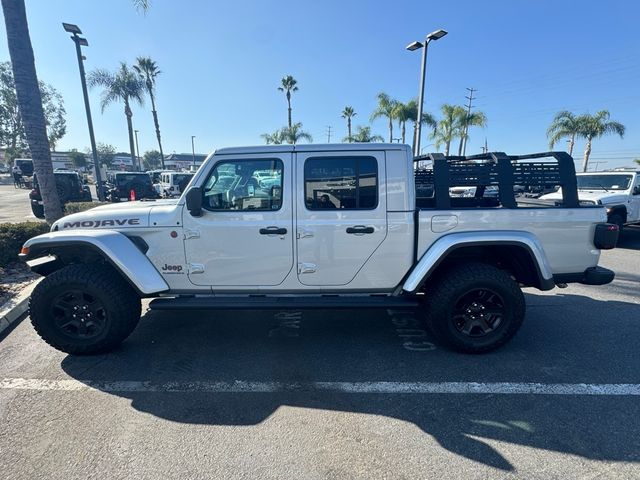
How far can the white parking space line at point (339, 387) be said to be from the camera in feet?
9.22

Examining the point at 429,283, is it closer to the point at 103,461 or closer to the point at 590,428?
the point at 590,428

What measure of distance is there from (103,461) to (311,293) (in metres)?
2.03

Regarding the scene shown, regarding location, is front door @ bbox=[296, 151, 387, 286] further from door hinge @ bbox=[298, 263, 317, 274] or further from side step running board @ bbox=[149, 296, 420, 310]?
side step running board @ bbox=[149, 296, 420, 310]

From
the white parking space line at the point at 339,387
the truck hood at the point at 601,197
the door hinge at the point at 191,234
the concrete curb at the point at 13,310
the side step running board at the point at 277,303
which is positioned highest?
the door hinge at the point at 191,234

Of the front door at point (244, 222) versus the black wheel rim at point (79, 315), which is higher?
the front door at point (244, 222)

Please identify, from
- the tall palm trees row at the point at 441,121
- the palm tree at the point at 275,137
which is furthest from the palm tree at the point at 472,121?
the palm tree at the point at 275,137

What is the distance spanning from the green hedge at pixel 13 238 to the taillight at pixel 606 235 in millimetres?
8295

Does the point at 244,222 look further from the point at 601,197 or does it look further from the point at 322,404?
the point at 601,197

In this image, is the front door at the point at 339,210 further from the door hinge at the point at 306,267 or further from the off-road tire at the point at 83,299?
the off-road tire at the point at 83,299

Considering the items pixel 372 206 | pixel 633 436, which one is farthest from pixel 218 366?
pixel 633 436

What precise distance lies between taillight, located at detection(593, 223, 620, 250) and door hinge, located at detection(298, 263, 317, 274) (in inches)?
109

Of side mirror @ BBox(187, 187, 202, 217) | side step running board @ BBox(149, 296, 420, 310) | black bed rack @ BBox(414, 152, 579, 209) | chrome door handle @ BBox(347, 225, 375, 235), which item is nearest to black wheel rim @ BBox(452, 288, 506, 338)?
side step running board @ BBox(149, 296, 420, 310)

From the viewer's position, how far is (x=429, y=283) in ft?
11.4

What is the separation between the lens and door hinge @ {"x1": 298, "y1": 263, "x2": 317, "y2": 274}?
3352 mm
